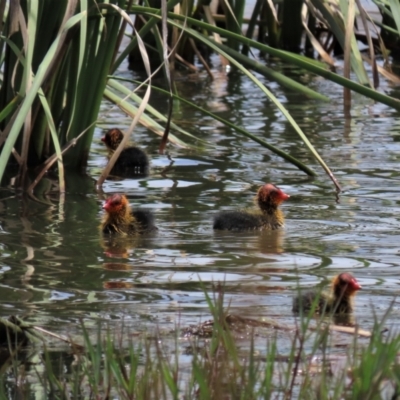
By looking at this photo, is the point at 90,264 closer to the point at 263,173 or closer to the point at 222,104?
the point at 263,173

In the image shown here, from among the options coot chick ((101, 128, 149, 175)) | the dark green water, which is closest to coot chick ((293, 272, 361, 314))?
the dark green water

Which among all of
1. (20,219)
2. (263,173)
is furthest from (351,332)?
(263,173)

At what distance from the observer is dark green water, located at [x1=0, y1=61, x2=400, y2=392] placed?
5.05m

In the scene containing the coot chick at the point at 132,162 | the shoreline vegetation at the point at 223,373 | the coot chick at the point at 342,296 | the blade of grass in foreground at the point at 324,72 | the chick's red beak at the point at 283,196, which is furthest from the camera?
the coot chick at the point at 132,162

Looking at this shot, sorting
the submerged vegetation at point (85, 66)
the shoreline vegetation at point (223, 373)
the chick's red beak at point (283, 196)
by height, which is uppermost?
the submerged vegetation at point (85, 66)

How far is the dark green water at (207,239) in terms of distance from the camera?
16.6 feet

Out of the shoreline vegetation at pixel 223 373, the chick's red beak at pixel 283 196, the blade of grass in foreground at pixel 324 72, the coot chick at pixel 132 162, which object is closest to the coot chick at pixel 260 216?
the chick's red beak at pixel 283 196

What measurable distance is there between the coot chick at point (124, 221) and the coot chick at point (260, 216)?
388mm

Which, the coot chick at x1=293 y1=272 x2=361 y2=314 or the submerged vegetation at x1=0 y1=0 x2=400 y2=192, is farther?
the submerged vegetation at x1=0 y1=0 x2=400 y2=192

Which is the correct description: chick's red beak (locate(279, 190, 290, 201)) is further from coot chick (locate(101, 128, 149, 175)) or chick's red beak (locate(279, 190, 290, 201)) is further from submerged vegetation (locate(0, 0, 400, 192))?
coot chick (locate(101, 128, 149, 175))

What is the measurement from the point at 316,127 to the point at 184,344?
6.32m

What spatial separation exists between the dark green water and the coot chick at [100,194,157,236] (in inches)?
3.4

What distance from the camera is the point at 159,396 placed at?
125 inches

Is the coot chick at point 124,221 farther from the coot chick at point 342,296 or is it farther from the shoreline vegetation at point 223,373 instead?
the shoreline vegetation at point 223,373
